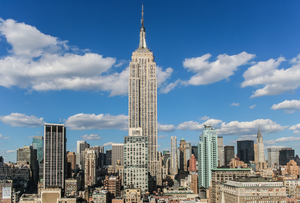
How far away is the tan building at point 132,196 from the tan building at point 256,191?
160ft

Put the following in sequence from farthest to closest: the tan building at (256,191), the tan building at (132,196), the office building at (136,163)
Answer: the office building at (136,163) < the tan building at (132,196) < the tan building at (256,191)

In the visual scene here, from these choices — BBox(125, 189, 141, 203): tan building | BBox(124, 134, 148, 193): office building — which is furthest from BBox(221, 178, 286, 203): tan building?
BBox(124, 134, 148, 193): office building

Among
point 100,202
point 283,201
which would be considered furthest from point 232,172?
point 100,202

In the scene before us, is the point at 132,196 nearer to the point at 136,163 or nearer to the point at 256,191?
the point at 136,163

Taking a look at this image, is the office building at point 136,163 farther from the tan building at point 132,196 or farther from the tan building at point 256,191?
the tan building at point 256,191

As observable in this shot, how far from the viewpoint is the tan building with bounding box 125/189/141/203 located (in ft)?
505

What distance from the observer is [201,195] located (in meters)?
169

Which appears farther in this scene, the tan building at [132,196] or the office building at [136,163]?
the office building at [136,163]

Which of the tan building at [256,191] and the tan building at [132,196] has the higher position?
the tan building at [256,191]

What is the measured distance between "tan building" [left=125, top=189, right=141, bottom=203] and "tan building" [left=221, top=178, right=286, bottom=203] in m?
48.9

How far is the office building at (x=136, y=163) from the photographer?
558ft

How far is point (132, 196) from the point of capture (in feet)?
509

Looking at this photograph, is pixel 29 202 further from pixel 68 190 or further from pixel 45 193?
pixel 68 190

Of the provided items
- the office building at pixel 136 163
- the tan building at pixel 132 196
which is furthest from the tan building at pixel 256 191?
the office building at pixel 136 163
